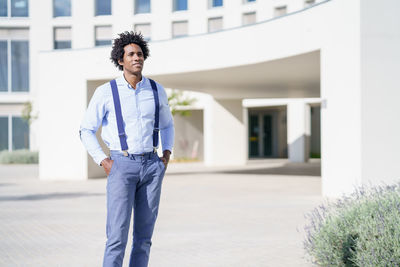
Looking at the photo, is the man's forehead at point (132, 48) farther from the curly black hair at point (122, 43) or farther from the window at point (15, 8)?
the window at point (15, 8)

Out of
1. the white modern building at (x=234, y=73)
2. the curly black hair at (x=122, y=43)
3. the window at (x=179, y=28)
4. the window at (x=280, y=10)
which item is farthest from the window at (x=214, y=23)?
the curly black hair at (x=122, y=43)

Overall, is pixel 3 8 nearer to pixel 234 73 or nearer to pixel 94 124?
pixel 234 73

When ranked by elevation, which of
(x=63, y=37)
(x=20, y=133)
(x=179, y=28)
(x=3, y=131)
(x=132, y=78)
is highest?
(x=179, y=28)

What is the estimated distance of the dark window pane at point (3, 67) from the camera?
33.5 metres

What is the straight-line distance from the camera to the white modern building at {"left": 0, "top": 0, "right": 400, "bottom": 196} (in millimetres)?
10766

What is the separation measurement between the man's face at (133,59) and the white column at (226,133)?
21.8 m

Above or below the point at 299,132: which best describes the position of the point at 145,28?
above

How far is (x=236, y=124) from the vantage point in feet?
86.5

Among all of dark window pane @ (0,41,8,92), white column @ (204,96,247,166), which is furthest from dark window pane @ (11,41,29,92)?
white column @ (204,96,247,166)

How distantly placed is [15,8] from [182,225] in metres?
28.9

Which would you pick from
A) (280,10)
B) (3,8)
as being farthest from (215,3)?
(3,8)

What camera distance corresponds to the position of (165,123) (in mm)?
4203

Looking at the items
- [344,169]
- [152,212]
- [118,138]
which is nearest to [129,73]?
[118,138]

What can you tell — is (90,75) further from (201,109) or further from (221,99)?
(201,109)
